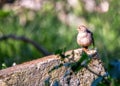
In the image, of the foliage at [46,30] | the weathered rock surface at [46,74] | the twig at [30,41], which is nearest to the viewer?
the weathered rock surface at [46,74]

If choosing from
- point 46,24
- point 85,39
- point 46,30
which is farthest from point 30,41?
point 85,39

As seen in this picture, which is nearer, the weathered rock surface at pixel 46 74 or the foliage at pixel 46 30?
the weathered rock surface at pixel 46 74

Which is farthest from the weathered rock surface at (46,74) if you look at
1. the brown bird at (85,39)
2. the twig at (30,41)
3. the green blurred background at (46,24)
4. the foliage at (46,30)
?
the green blurred background at (46,24)

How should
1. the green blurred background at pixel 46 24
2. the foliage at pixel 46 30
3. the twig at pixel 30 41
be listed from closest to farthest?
1. the twig at pixel 30 41
2. the foliage at pixel 46 30
3. the green blurred background at pixel 46 24

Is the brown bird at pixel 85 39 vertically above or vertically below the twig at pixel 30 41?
above

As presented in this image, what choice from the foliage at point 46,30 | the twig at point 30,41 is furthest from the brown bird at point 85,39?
the twig at point 30,41

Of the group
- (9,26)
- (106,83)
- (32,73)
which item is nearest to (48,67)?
(32,73)

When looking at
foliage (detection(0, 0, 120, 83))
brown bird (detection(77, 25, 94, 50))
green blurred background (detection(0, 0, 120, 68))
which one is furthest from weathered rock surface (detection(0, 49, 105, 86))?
green blurred background (detection(0, 0, 120, 68))

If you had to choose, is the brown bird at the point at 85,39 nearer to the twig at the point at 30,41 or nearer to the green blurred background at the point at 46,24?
the twig at the point at 30,41
